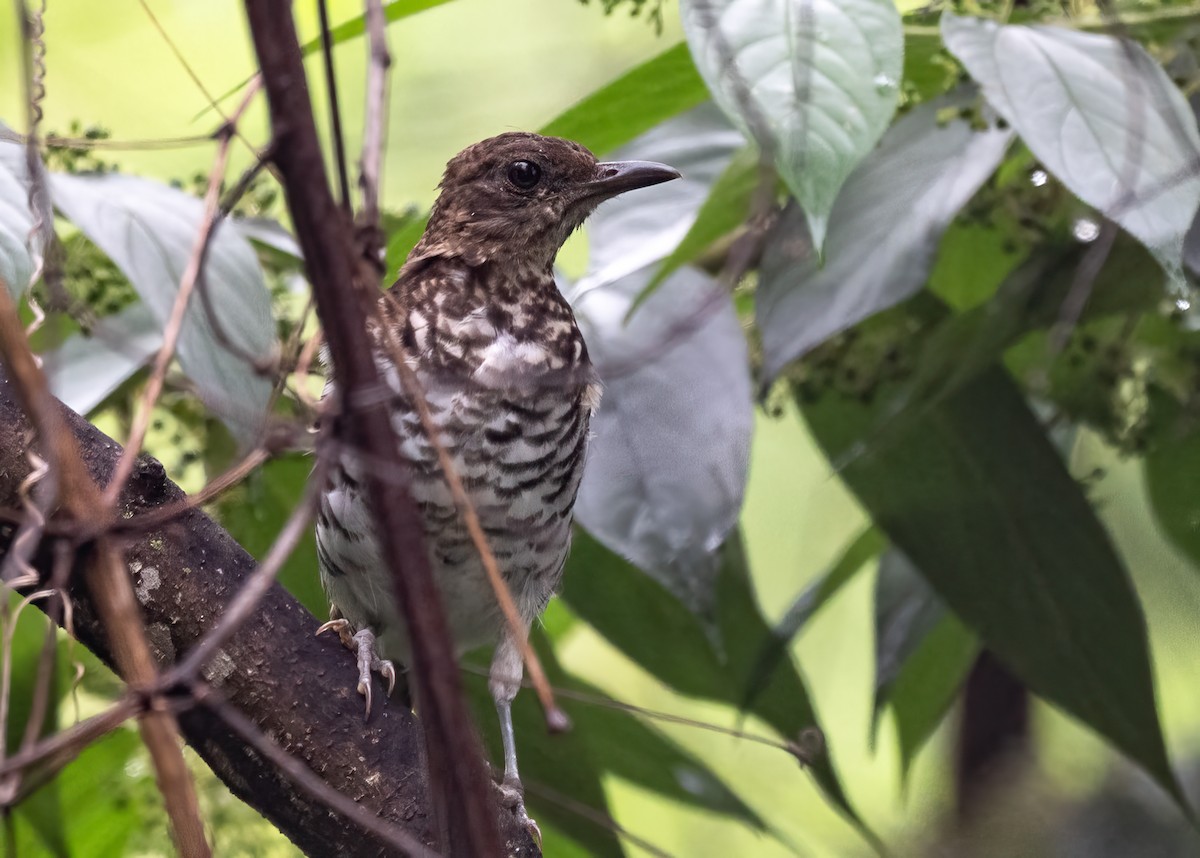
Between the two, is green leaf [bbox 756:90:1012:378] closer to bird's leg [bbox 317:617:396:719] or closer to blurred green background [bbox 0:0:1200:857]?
bird's leg [bbox 317:617:396:719]

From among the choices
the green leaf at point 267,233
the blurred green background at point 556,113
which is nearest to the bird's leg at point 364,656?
the green leaf at point 267,233

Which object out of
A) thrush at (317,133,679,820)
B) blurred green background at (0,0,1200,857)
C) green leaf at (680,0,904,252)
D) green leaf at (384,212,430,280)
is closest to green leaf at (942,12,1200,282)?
green leaf at (680,0,904,252)

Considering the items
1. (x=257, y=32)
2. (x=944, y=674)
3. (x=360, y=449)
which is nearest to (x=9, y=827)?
(x=360, y=449)

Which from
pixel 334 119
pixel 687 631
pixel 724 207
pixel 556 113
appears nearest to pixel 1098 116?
pixel 724 207

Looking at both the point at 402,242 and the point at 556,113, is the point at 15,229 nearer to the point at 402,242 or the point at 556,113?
the point at 402,242

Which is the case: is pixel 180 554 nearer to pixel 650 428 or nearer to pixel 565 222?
pixel 650 428

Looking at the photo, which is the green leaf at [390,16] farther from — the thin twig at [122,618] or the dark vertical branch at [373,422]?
the dark vertical branch at [373,422]
